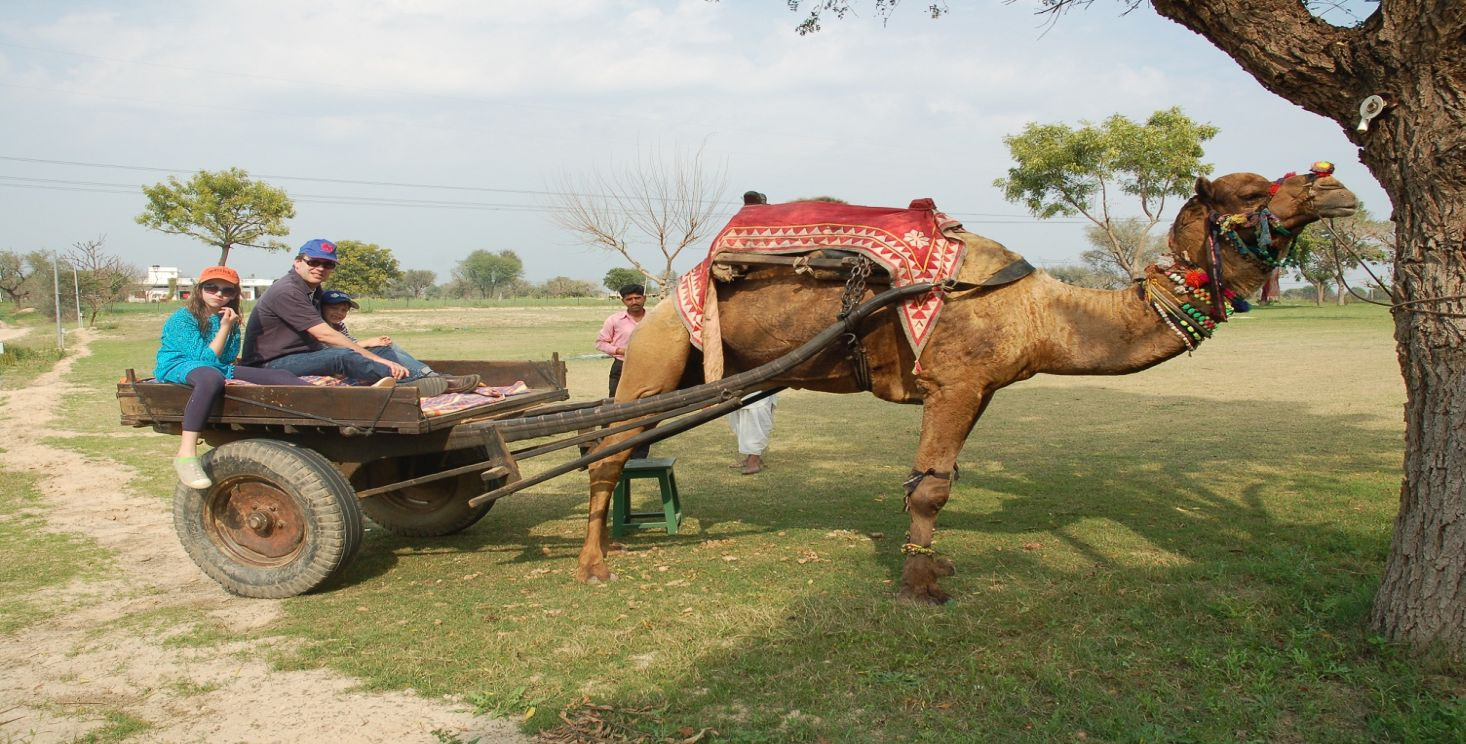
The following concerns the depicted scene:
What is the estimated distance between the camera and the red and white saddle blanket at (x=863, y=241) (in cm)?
496

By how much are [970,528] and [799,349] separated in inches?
88.5

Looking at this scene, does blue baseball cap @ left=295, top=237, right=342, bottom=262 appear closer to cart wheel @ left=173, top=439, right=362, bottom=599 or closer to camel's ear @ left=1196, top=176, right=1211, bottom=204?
cart wheel @ left=173, top=439, right=362, bottom=599

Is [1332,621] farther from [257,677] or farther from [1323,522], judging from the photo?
[257,677]

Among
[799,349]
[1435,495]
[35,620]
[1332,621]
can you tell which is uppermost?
[799,349]

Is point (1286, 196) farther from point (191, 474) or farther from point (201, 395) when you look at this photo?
point (191, 474)

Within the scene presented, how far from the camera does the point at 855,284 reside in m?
5.02

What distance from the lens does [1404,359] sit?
410 cm

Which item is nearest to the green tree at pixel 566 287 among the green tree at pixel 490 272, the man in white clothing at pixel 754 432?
the green tree at pixel 490 272

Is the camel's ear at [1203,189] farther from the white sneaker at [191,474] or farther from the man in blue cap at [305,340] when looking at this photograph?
the white sneaker at [191,474]

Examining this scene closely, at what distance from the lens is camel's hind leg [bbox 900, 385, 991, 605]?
4.89 meters

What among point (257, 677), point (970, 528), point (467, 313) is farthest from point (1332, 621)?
point (467, 313)

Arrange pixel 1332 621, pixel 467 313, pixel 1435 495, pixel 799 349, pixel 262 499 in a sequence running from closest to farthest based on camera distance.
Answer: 1. pixel 1435 495
2. pixel 1332 621
3. pixel 799 349
4. pixel 262 499
5. pixel 467 313

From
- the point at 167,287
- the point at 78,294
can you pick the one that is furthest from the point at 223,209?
the point at 167,287

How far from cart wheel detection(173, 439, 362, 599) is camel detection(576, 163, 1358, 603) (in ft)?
4.57
